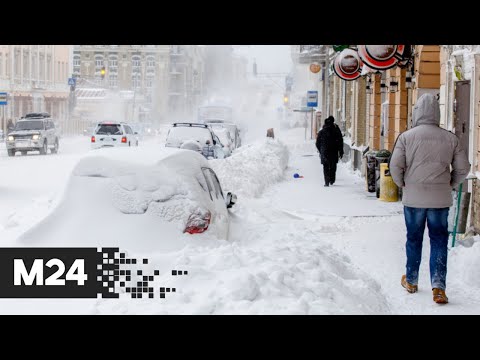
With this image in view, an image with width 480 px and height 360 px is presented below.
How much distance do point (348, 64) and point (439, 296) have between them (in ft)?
53.2

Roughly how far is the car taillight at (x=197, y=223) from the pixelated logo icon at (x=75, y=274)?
79cm

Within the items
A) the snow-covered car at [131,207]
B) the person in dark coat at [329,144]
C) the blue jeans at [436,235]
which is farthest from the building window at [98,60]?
the blue jeans at [436,235]

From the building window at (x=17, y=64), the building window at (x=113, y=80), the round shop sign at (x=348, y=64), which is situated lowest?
the round shop sign at (x=348, y=64)

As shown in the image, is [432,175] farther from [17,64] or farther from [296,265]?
[17,64]

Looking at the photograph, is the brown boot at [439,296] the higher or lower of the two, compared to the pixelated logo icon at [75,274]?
lower

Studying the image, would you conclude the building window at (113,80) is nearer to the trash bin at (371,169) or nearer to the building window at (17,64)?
the building window at (17,64)

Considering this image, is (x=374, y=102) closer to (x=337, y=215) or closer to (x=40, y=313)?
(x=337, y=215)

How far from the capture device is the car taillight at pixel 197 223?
318 inches

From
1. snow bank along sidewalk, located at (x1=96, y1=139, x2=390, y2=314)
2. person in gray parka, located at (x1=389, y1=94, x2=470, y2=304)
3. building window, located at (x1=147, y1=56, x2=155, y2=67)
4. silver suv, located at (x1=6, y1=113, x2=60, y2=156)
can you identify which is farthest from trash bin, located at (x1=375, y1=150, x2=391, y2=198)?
building window, located at (x1=147, y1=56, x2=155, y2=67)

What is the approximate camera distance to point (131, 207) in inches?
314

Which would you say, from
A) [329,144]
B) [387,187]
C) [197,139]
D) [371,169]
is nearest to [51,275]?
[387,187]

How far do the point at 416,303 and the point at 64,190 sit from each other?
138 inches

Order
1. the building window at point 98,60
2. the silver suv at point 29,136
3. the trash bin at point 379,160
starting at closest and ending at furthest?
the trash bin at point 379,160 → the silver suv at point 29,136 → the building window at point 98,60
